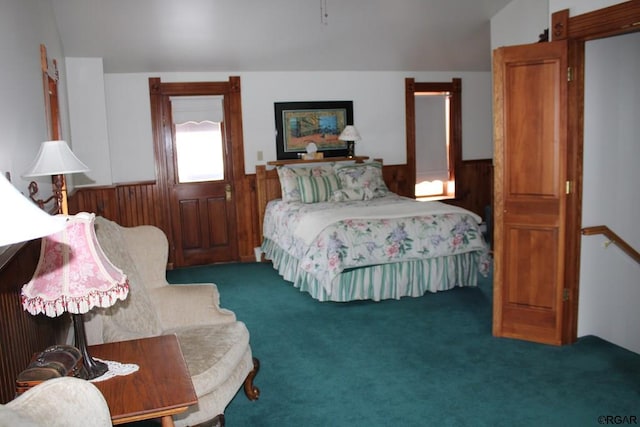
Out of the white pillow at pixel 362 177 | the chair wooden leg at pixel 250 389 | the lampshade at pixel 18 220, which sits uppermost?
the lampshade at pixel 18 220

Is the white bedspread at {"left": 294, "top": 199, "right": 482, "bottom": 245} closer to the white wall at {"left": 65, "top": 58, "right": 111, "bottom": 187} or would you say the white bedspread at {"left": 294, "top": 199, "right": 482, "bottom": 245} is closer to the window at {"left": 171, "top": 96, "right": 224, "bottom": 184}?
the window at {"left": 171, "top": 96, "right": 224, "bottom": 184}

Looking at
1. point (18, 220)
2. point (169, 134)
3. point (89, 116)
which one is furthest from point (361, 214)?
point (18, 220)

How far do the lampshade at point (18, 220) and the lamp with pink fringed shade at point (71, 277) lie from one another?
0.90 m

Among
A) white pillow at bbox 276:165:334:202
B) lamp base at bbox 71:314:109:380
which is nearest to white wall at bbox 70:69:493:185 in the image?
white pillow at bbox 276:165:334:202

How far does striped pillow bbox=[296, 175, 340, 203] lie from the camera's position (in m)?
5.92

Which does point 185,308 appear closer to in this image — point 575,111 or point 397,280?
point 397,280

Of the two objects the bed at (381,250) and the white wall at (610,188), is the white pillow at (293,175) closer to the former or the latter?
the bed at (381,250)

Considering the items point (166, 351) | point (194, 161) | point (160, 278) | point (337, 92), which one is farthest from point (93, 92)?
point (166, 351)

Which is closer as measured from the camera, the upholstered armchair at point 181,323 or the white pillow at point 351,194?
the upholstered armchair at point 181,323

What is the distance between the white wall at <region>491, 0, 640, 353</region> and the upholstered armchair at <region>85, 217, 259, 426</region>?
2387 millimetres

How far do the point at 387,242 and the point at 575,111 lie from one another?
Result: 6.02ft

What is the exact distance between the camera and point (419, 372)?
330cm

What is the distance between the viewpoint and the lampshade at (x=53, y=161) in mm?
2795

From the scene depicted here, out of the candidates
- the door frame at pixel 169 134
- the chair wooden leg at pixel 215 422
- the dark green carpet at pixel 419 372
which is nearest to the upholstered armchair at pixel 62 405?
the chair wooden leg at pixel 215 422
